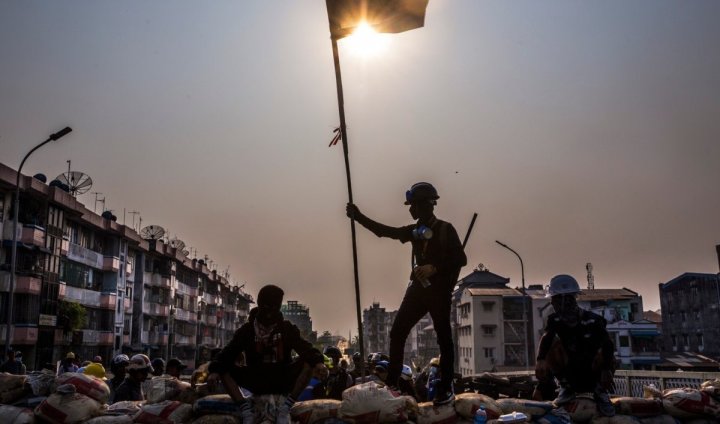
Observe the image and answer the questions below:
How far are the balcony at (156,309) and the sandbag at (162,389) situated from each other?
5725 centimetres

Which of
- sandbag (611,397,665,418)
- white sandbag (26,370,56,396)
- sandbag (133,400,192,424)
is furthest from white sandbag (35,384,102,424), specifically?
sandbag (611,397,665,418)

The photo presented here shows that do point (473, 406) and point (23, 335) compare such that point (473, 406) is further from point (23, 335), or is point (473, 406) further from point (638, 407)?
point (23, 335)

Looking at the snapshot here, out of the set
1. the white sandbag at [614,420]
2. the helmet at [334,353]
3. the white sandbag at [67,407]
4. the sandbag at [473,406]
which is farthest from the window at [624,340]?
the white sandbag at [67,407]

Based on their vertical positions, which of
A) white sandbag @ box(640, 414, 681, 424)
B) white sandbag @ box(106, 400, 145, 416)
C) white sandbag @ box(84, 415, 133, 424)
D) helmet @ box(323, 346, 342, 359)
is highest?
helmet @ box(323, 346, 342, 359)

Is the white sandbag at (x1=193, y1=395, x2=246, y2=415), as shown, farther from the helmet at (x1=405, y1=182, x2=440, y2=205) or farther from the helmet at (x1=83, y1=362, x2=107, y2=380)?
the helmet at (x1=83, y1=362, x2=107, y2=380)

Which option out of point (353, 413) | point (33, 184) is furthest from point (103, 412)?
point (33, 184)

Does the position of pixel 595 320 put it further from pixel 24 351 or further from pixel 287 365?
pixel 24 351

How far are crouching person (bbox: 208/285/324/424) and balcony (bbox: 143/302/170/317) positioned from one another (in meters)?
58.4

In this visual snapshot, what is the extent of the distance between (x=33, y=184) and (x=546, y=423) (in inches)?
1462

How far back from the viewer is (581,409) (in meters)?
5.74

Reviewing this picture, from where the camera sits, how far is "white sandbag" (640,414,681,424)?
6067mm

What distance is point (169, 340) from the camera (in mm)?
66438

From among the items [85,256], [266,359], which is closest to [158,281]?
[85,256]

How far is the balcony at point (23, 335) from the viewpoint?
35.6 metres
